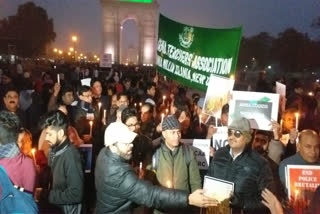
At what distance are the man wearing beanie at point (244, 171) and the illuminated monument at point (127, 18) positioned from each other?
8005cm

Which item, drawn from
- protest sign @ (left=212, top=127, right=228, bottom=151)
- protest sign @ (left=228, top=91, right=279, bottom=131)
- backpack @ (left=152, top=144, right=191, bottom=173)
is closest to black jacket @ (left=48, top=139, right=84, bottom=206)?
backpack @ (left=152, top=144, right=191, bottom=173)

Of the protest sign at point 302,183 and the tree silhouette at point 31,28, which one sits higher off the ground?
the tree silhouette at point 31,28

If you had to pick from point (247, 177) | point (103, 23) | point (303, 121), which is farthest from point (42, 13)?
point (247, 177)

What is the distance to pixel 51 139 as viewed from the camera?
3977 mm

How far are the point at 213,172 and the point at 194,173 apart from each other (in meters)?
0.34

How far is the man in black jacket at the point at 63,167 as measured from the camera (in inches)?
153

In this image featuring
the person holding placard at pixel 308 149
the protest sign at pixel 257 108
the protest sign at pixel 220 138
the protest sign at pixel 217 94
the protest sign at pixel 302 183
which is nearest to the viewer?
the protest sign at pixel 302 183

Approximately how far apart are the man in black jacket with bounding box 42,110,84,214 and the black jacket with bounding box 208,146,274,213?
1449 mm

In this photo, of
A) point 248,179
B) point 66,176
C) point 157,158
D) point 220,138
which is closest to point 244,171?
point 248,179

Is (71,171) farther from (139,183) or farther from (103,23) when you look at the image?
(103,23)

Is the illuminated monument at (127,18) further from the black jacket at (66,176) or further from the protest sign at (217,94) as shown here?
the black jacket at (66,176)

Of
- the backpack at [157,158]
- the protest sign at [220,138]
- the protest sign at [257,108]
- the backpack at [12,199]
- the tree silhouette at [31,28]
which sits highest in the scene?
the tree silhouette at [31,28]

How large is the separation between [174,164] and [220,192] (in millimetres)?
1084

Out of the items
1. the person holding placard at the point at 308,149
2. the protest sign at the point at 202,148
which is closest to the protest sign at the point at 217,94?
the protest sign at the point at 202,148
